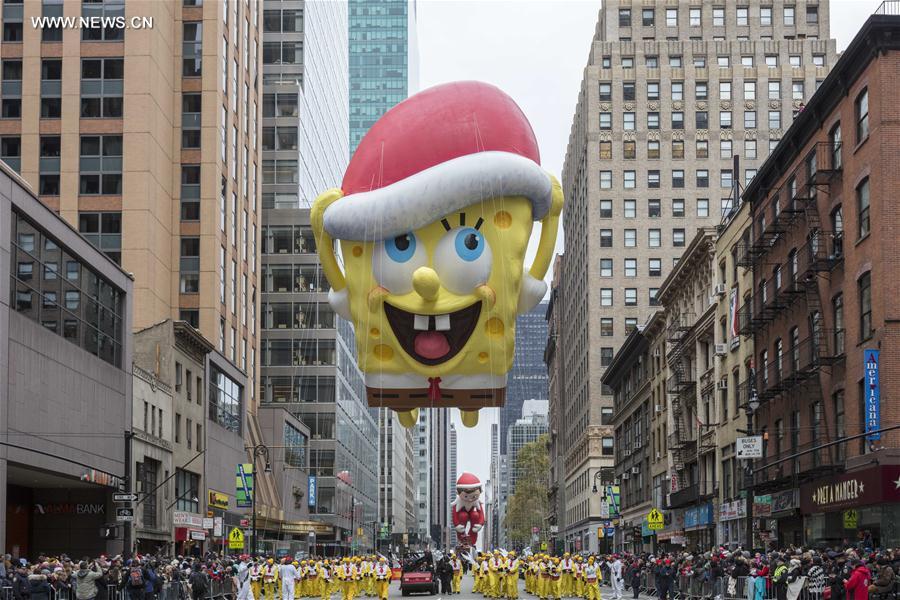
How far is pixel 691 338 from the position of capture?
6419 centimetres

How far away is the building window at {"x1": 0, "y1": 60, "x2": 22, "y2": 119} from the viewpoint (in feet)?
219

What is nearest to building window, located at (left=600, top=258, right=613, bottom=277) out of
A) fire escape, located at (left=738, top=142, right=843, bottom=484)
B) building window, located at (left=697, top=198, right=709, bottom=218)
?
building window, located at (left=697, top=198, right=709, bottom=218)

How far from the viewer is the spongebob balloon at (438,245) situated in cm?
1522

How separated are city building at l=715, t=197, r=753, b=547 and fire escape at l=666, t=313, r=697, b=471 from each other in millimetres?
6066

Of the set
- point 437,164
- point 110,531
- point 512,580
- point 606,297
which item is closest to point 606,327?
point 606,297

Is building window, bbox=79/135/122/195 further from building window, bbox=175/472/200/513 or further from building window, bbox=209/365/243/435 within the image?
building window, bbox=175/472/200/513

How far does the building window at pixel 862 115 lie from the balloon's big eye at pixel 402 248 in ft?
85.1

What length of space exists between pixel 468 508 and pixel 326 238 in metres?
14.7

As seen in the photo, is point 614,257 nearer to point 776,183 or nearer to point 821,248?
point 776,183

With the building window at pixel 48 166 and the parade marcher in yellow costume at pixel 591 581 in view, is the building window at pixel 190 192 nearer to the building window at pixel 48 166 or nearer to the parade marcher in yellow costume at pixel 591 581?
the building window at pixel 48 166

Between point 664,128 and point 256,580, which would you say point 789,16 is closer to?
point 664,128

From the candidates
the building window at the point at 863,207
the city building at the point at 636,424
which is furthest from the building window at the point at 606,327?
the building window at the point at 863,207

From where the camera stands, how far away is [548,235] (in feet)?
54.1

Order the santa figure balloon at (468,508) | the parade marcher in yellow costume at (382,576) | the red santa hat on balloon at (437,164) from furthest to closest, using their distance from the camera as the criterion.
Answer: the parade marcher in yellow costume at (382,576), the santa figure balloon at (468,508), the red santa hat on balloon at (437,164)
